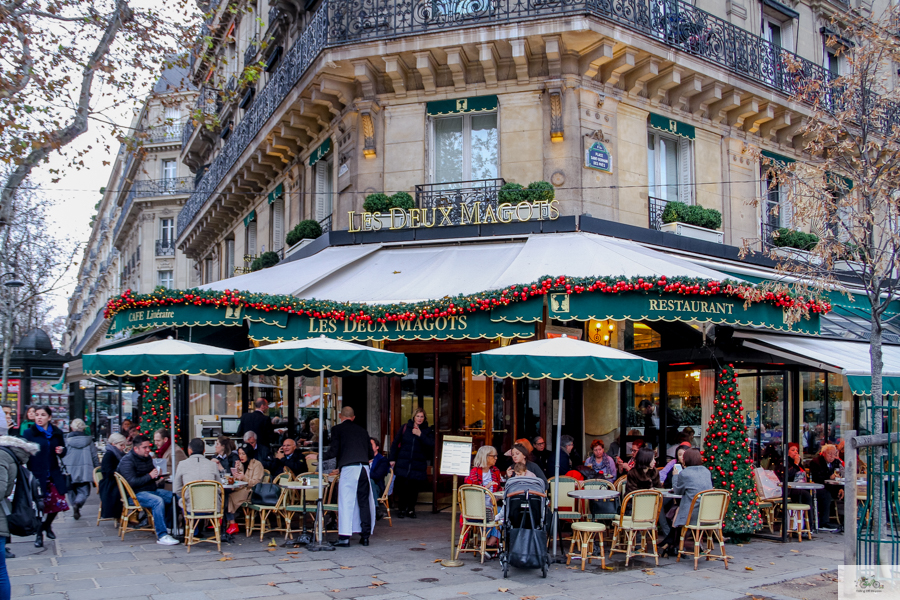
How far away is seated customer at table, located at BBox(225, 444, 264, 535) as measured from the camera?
962 centimetres

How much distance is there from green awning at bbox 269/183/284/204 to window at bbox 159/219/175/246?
2256 centimetres

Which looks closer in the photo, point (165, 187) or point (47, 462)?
point (47, 462)

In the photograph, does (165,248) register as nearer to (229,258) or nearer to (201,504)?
(229,258)

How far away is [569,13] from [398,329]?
18.8 feet

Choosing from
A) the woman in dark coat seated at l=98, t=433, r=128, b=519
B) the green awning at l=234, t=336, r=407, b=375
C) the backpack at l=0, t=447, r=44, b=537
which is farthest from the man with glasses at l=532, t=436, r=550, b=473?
the backpack at l=0, t=447, r=44, b=537

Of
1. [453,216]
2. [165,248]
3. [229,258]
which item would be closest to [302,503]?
[453,216]

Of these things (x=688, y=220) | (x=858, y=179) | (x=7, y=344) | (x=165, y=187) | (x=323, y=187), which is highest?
(x=165, y=187)

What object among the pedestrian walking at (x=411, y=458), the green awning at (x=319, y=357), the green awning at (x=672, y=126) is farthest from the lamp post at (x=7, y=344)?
the green awning at (x=672, y=126)

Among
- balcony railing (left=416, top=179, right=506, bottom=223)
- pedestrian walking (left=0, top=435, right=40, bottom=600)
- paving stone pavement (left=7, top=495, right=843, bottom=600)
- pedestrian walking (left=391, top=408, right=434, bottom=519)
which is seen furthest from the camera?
balcony railing (left=416, top=179, right=506, bottom=223)

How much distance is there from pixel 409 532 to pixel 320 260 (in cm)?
509

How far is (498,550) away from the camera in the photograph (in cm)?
872

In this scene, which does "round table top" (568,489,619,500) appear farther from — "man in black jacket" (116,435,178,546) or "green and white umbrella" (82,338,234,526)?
"man in black jacket" (116,435,178,546)

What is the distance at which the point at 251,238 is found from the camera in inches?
822

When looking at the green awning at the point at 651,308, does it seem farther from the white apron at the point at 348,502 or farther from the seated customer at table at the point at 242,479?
the seated customer at table at the point at 242,479
